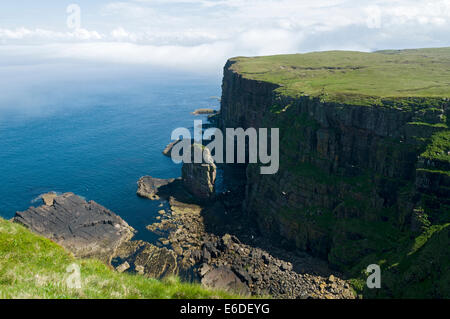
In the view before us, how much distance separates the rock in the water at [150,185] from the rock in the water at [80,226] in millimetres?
14016

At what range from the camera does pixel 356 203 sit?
6194 centimetres

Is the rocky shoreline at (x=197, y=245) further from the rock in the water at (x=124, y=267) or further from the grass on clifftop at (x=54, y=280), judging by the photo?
the grass on clifftop at (x=54, y=280)

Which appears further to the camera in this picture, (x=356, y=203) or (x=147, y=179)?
(x=147, y=179)

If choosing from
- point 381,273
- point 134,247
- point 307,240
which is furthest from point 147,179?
point 381,273

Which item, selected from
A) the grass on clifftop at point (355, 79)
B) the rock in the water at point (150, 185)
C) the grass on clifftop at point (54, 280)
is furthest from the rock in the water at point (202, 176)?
the grass on clifftop at point (54, 280)

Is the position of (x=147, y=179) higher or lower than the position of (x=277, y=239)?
higher

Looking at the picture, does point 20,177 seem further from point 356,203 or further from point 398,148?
point 398,148

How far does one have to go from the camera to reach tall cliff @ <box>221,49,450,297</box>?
5128 cm

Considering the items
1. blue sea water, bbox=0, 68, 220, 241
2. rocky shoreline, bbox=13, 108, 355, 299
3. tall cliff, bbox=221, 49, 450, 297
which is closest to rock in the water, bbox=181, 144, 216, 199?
rocky shoreline, bbox=13, 108, 355, 299

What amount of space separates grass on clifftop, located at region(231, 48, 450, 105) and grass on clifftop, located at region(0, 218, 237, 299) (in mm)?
Answer: 61531

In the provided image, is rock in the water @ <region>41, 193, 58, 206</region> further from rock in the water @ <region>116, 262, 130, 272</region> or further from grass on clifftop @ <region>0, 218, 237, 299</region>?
grass on clifftop @ <region>0, 218, 237, 299</region>

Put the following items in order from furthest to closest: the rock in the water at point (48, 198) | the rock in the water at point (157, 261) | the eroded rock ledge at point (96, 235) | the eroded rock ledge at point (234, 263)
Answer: the rock in the water at point (48, 198) → the eroded rock ledge at point (96, 235) → the rock in the water at point (157, 261) → the eroded rock ledge at point (234, 263)

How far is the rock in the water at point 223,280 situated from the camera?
54.0 m

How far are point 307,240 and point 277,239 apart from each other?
280 inches
